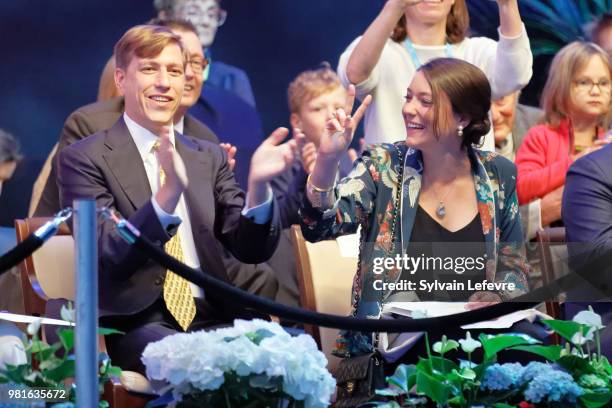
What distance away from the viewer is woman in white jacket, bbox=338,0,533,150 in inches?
185

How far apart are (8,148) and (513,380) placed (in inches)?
147

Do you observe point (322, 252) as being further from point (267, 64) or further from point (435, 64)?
point (267, 64)

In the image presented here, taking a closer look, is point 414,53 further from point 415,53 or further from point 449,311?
point 449,311

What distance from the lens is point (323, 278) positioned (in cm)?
422

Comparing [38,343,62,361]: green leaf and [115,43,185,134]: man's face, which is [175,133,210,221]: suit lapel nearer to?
[115,43,185,134]: man's face

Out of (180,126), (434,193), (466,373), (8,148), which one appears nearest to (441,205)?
(434,193)

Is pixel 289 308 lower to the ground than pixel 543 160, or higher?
lower

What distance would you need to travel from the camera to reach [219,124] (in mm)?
6152

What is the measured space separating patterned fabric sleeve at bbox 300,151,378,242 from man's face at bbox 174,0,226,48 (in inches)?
93.9

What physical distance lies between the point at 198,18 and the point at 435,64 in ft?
7.81

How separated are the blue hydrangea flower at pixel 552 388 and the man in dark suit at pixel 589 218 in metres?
1.13

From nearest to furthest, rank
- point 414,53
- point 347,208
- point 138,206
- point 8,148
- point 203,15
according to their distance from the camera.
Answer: point 347,208 → point 138,206 → point 414,53 → point 8,148 → point 203,15

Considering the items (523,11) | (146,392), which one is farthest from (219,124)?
(146,392)

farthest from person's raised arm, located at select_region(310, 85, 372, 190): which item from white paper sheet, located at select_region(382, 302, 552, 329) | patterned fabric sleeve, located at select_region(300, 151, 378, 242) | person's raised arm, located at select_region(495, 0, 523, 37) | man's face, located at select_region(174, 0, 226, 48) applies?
man's face, located at select_region(174, 0, 226, 48)
